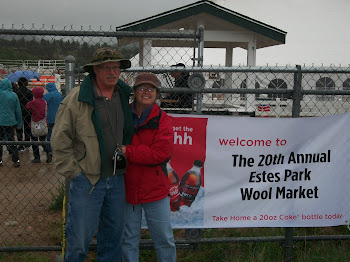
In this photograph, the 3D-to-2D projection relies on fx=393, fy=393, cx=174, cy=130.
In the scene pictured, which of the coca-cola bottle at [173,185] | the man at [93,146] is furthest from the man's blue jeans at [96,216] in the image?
the coca-cola bottle at [173,185]

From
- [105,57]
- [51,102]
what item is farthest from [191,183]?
[51,102]

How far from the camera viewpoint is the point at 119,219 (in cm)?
302

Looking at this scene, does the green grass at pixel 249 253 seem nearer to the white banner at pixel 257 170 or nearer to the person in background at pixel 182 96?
the white banner at pixel 257 170

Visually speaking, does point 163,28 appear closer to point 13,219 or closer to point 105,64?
point 13,219

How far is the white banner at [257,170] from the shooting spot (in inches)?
144

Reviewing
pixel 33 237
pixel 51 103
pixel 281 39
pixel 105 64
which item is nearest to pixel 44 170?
pixel 51 103

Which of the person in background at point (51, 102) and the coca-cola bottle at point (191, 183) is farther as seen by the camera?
the person in background at point (51, 102)

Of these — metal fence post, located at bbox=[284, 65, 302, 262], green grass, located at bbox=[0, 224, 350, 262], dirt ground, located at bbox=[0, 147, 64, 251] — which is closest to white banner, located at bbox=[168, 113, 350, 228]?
metal fence post, located at bbox=[284, 65, 302, 262]

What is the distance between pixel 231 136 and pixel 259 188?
0.57 metres

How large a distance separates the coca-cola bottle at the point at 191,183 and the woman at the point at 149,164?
0.54 meters

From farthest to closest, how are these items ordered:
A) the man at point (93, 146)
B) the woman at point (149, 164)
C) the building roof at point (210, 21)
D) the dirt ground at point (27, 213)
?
the building roof at point (210, 21)
the dirt ground at point (27, 213)
the woman at point (149, 164)
the man at point (93, 146)

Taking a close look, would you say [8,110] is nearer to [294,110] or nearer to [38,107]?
[38,107]

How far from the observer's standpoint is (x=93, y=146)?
2842mm

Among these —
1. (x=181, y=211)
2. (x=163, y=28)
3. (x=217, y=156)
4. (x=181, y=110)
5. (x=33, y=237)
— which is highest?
→ (x=163, y=28)
